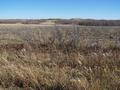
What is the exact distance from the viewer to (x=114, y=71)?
7.60m

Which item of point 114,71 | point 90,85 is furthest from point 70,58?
point 90,85

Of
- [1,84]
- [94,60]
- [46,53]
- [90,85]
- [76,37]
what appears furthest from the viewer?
[76,37]

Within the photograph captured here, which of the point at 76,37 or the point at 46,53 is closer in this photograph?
the point at 46,53

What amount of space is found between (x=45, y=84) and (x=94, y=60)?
246 cm

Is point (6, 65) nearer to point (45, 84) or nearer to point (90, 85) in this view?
point (45, 84)

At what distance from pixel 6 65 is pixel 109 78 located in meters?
2.99

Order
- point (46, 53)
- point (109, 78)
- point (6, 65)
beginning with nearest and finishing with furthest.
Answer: point (109, 78), point (6, 65), point (46, 53)

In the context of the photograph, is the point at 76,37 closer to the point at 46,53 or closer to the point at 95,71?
the point at 46,53

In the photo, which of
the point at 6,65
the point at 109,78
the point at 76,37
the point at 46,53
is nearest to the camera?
the point at 109,78

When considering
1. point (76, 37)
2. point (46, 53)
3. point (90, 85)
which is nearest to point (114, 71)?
point (90, 85)

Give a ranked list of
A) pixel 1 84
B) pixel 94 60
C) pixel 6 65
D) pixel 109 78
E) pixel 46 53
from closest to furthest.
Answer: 1. pixel 109 78
2. pixel 1 84
3. pixel 6 65
4. pixel 94 60
5. pixel 46 53

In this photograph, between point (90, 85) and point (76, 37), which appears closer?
point (90, 85)

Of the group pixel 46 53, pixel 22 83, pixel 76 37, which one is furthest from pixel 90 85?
pixel 76 37

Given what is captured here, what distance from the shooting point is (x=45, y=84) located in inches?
279
